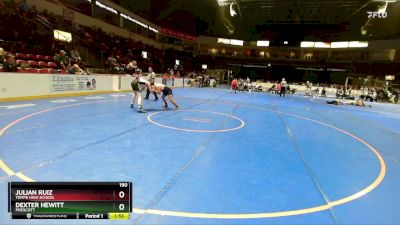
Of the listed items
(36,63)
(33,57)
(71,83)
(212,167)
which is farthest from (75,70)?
(212,167)


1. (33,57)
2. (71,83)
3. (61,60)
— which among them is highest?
(33,57)

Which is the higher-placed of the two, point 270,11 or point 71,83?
point 270,11

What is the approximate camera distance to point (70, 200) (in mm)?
2328

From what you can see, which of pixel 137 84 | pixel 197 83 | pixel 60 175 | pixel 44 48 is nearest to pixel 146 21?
pixel 197 83

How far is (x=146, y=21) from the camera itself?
135 ft

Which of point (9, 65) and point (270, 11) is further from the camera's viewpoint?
point (270, 11)

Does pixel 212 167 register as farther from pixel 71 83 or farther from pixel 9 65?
pixel 71 83

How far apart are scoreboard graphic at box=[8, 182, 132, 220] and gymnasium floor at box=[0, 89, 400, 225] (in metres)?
1.06

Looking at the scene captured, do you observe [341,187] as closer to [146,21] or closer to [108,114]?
[108,114]

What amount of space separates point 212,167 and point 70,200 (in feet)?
11.5

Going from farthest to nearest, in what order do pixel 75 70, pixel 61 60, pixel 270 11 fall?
pixel 270 11
pixel 61 60
pixel 75 70

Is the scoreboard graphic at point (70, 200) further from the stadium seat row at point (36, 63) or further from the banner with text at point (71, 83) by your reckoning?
the stadium seat row at point (36, 63)

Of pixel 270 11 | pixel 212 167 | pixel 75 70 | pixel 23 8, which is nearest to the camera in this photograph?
pixel 212 167

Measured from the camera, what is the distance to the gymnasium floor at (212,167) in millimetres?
3836
